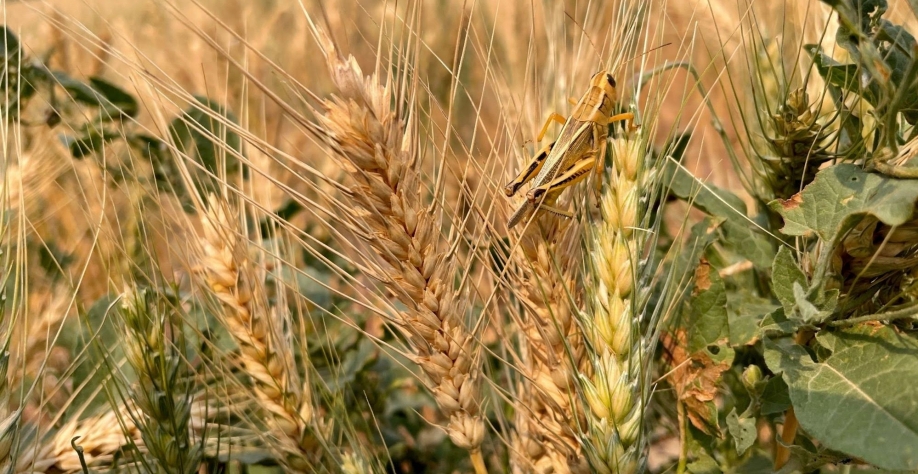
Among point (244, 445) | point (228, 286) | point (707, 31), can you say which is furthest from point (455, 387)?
point (707, 31)

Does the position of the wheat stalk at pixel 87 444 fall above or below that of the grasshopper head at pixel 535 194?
below

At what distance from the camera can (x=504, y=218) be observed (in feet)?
2.94

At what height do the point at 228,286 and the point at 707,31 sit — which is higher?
the point at 707,31

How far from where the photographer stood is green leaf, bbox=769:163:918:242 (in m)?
0.58

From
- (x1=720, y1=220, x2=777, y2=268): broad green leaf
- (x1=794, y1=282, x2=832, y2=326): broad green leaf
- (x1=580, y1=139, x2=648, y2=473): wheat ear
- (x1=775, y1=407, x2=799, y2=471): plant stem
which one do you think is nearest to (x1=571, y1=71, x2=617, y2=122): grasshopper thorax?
(x1=580, y1=139, x2=648, y2=473): wheat ear

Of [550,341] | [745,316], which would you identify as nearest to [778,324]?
[745,316]

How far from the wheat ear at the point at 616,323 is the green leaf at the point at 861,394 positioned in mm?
163

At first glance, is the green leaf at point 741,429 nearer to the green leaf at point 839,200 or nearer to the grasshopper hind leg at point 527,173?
the green leaf at point 839,200

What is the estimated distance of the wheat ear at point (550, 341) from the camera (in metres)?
0.81

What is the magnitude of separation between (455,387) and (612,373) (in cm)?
19

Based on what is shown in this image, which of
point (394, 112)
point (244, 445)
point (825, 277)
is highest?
point (394, 112)

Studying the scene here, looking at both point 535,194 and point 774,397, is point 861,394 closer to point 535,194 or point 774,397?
point 774,397

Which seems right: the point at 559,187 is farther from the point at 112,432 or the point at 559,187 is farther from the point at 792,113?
the point at 112,432

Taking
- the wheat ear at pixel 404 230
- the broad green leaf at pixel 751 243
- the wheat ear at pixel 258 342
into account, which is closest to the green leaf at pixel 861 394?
the broad green leaf at pixel 751 243
